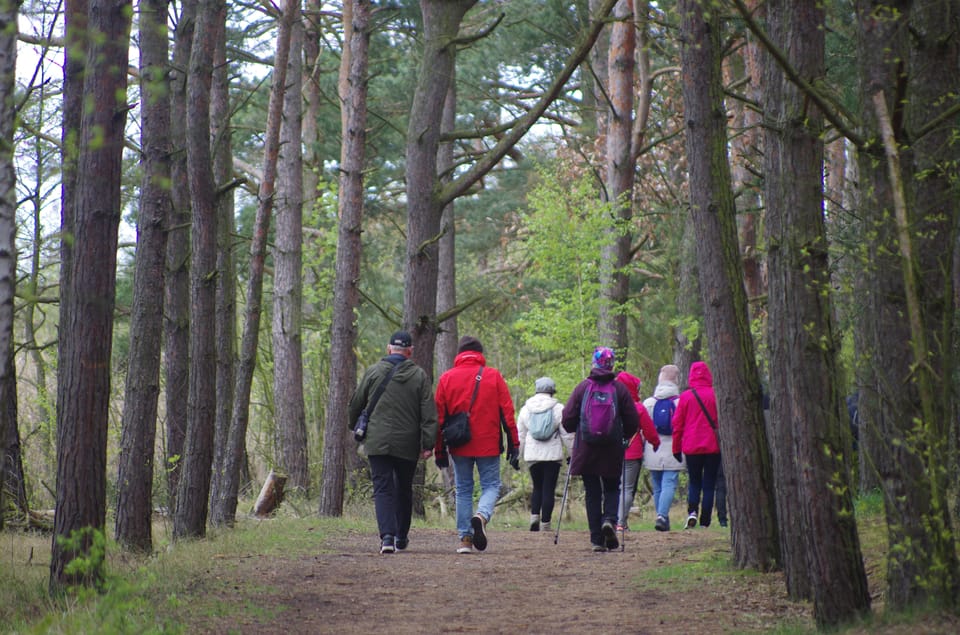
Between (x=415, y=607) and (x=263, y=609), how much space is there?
1104 mm

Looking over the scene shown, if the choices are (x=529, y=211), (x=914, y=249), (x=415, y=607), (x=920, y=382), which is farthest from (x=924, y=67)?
(x=529, y=211)

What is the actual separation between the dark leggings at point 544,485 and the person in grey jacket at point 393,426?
3750 millimetres

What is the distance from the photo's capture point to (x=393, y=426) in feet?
35.6

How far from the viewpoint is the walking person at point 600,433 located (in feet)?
35.9

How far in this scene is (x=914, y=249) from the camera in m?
5.67

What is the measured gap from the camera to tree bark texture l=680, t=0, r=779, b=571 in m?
8.73

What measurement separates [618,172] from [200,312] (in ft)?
39.4

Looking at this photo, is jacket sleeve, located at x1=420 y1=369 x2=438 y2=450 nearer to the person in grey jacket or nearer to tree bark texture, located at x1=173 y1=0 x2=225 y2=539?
the person in grey jacket

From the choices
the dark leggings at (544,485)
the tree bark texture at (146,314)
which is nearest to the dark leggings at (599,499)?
the dark leggings at (544,485)

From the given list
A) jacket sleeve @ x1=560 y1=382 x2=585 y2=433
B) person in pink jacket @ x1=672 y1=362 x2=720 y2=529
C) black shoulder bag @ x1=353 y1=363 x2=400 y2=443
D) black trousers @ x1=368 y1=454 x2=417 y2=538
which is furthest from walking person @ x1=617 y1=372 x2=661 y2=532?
black shoulder bag @ x1=353 y1=363 x2=400 y2=443

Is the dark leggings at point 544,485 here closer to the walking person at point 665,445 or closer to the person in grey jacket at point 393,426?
the walking person at point 665,445

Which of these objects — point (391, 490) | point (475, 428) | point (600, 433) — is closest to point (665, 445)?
point (600, 433)

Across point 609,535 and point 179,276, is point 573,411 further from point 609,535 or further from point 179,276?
point 179,276

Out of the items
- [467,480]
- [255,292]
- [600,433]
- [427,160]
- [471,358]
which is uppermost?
[427,160]
